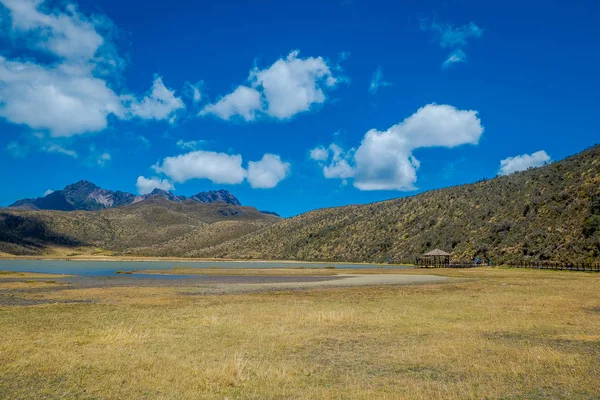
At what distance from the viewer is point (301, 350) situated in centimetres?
1622

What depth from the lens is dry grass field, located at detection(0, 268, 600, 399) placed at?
37.2 feet

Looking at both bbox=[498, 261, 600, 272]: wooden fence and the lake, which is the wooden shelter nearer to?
the lake

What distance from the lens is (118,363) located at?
45.5 feet

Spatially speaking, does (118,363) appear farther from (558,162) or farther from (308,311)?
(558,162)

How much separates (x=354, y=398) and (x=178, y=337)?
10.0m

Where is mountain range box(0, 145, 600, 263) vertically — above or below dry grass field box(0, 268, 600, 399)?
above

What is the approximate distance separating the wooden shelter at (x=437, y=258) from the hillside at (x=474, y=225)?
5876 mm

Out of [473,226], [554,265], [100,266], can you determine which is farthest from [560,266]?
[100,266]

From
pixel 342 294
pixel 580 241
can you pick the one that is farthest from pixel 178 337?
pixel 580 241

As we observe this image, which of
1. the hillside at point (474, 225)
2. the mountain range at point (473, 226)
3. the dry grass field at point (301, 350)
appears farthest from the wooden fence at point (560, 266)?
the dry grass field at point (301, 350)

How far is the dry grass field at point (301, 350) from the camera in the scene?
11.3 m

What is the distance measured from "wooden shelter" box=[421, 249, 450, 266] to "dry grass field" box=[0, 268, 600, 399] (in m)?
67.9

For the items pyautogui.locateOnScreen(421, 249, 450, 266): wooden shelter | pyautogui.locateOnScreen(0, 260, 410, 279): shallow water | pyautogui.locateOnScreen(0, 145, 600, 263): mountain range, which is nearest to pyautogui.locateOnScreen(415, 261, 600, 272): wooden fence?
pyautogui.locateOnScreen(0, 145, 600, 263): mountain range

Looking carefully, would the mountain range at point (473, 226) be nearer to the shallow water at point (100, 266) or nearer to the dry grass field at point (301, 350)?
the shallow water at point (100, 266)
